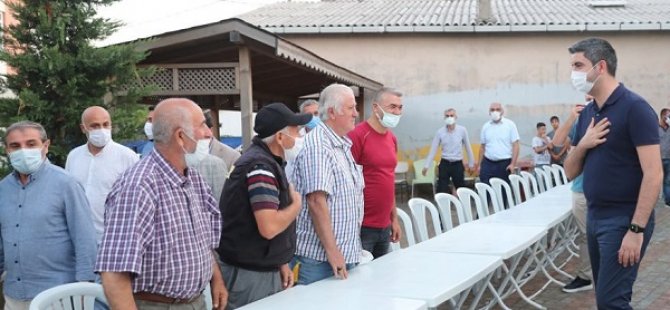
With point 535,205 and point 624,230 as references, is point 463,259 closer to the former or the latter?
point 624,230

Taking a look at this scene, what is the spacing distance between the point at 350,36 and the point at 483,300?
10.1 metres

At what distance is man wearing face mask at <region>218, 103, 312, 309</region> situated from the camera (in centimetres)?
334

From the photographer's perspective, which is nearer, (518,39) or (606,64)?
(606,64)

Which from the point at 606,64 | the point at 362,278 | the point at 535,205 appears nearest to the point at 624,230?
the point at 606,64

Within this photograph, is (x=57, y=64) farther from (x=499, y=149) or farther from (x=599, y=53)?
(x=499, y=149)

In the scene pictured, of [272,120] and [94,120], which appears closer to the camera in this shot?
[272,120]

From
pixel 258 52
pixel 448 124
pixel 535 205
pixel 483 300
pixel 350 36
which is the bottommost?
pixel 483 300

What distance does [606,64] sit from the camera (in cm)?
359

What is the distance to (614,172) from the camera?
3.49m

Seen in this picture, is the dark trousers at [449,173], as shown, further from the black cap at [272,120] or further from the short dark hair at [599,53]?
the black cap at [272,120]

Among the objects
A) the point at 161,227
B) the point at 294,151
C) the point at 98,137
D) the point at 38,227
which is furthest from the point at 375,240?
the point at 161,227

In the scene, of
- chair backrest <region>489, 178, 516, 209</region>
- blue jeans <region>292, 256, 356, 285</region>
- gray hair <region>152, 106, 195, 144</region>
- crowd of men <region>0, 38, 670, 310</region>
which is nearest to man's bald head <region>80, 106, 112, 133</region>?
crowd of men <region>0, 38, 670, 310</region>

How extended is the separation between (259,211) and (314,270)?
872mm

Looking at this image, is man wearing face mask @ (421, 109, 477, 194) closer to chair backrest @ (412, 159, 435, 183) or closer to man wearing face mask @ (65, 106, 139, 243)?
chair backrest @ (412, 159, 435, 183)
